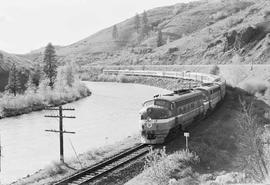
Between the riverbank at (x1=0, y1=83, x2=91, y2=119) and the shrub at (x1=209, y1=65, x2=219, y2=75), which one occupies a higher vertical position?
the shrub at (x1=209, y1=65, x2=219, y2=75)

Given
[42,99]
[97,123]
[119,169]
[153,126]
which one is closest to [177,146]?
[153,126]

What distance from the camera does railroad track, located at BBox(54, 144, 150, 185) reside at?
883 inches

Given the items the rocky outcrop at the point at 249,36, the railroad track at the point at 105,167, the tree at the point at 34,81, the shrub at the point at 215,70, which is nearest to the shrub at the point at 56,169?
the railroad track at the point at 105,167

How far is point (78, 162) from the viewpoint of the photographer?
2825 centimetres

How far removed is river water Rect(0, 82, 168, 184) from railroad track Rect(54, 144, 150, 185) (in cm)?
750

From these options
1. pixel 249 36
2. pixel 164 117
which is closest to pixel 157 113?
pixel 164 117

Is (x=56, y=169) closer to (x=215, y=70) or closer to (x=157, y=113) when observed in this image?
(x=157, y=113)

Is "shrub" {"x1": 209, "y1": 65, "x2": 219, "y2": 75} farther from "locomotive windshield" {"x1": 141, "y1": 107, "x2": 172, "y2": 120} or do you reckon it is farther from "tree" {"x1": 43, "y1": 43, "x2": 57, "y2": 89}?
"locomotive windshield" {"x1": 141, "y1": 107, "x2": 172, "y2": 120}

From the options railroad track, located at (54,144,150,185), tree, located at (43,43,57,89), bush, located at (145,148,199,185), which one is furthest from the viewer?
tree, located at (43,43,57,89)

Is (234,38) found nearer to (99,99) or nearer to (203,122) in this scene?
(99,99)

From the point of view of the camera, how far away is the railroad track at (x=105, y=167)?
22438 mm

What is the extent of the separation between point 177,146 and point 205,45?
367 ft

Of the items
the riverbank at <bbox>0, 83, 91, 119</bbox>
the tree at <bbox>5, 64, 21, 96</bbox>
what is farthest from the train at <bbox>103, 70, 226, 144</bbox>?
the tree at <bbox>5, 64, 21, 96</bbox>

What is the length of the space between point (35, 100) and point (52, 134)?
2701 cm
